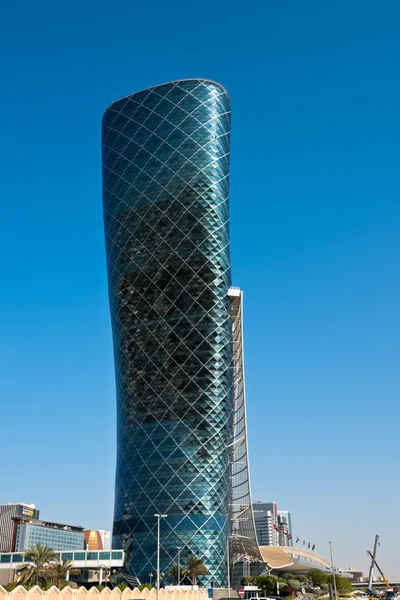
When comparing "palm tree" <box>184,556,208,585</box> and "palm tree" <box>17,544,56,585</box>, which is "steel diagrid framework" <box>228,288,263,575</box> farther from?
"palm tree" <box>17,544,56,585</box>

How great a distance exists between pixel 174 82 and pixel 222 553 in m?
77.3

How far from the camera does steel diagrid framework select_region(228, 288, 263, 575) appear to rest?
111 m

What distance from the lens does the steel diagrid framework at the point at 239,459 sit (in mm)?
111125

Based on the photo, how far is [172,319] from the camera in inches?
4070

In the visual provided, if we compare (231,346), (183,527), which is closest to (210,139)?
(231,346)

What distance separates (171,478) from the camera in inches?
3777

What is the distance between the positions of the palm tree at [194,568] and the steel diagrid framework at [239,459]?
21.7m

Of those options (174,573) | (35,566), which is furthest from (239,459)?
(35,566)

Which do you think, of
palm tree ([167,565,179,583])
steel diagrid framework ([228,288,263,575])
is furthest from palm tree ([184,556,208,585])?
steel diagrid framework ([228,288,263,575])

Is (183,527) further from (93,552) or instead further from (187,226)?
(187,226)

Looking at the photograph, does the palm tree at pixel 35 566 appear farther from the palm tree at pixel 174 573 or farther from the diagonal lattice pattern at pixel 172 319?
the diagonal lattice pattern at pixel 172 319

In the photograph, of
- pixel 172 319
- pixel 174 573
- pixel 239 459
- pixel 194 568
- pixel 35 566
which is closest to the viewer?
pixel 35 566

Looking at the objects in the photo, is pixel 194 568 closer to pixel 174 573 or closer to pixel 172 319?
pixel 174 573

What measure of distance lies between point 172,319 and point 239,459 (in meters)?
28.2
